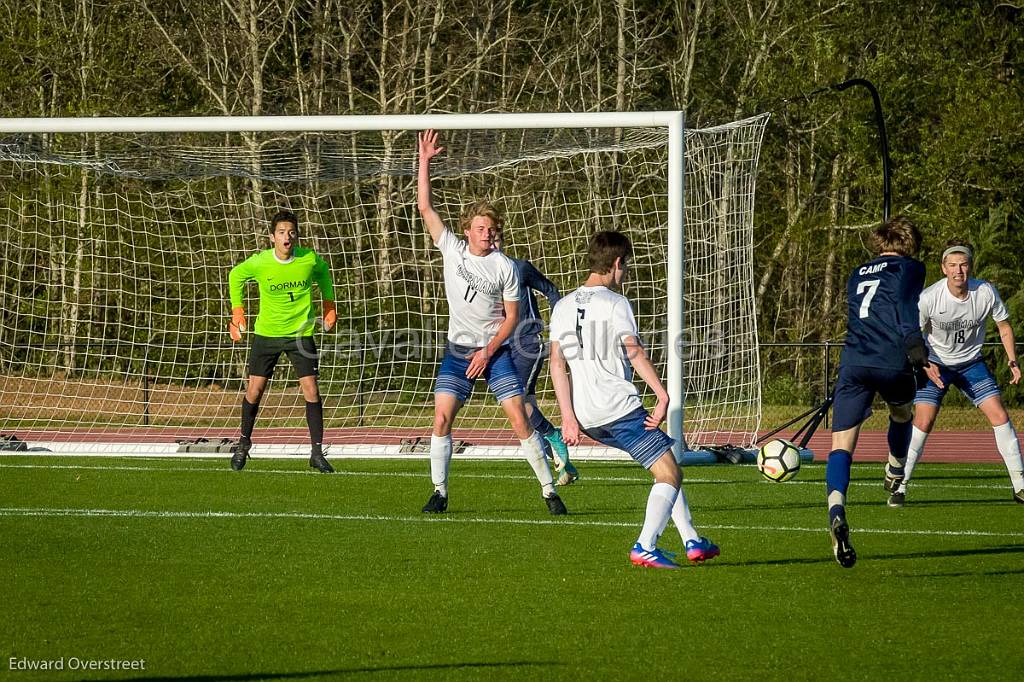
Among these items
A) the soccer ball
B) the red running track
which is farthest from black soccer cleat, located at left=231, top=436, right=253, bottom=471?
the soccer ball

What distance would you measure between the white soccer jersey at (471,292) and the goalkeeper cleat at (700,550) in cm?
257

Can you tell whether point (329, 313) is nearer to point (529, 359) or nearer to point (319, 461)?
point (319, 461)

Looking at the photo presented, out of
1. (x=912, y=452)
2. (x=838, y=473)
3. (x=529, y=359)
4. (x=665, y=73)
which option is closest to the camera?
(x=838, y=473)

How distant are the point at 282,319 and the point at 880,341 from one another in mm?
6007

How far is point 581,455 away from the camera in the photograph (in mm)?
13484

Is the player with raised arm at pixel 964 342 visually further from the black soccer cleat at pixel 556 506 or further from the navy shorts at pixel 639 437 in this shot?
the navy shorts at pixel 639 437

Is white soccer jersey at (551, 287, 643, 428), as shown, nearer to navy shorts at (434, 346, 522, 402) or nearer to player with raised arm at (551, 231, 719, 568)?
player with raised arm at (551, 231, 719, 568)

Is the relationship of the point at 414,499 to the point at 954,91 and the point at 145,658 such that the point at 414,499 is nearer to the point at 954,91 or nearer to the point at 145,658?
the point at 145,658

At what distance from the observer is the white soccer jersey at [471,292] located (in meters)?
8.98

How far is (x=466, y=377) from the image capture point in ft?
29.5

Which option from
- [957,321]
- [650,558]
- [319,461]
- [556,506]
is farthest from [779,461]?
[319,461]

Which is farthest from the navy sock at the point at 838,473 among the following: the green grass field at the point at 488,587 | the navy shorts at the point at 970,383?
the navy shorts at the point at 970,383

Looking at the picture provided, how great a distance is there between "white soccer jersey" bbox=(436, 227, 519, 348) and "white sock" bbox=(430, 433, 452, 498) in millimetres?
675

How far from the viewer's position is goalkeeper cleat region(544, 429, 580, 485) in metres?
11.1
